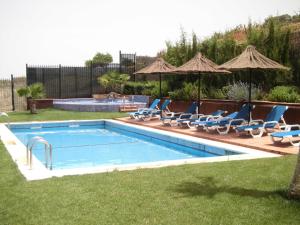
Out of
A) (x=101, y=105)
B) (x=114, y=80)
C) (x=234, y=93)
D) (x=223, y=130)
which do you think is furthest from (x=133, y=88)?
(x=223, y=130)

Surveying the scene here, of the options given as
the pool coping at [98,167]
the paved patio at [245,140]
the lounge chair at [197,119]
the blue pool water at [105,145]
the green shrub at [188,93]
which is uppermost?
Result: the green shrub at [188,93]

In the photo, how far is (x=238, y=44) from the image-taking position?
18125mm

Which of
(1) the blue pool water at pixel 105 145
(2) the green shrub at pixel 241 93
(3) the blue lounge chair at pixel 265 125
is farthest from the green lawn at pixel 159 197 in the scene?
(2) the green shrub at pixel 241 93

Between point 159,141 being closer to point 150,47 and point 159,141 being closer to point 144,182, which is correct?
point 144,182

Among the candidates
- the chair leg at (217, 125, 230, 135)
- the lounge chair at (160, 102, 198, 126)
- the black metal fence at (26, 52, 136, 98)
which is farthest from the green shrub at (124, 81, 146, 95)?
the chair leg at (217, 125, 230, 135)

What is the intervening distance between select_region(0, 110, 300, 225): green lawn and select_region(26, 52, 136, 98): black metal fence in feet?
59.1

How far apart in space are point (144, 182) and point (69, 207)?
5.12 feet

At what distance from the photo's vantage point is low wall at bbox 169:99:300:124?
1226 cm

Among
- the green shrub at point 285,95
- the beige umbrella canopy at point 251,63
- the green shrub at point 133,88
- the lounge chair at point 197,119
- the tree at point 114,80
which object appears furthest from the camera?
the tree at point 114,80

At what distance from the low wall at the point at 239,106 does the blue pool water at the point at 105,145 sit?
3258 mm

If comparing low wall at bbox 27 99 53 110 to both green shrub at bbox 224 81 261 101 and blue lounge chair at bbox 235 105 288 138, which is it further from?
blue lounge chair at bbox 235 105 288 138

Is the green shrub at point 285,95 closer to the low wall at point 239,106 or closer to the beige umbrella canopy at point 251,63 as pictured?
the low wall at point 239,106

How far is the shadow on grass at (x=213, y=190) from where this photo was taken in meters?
5.46

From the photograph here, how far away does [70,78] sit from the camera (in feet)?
84.9
